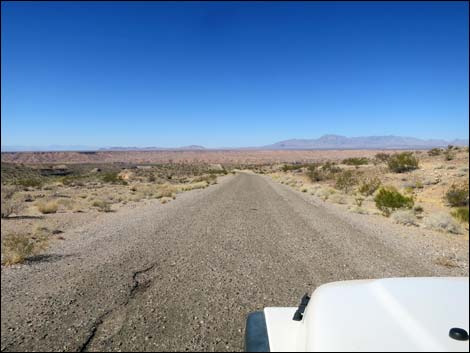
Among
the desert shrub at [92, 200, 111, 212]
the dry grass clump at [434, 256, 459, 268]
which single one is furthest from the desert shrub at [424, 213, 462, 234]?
the desert shrub at [92, 200, 111, 212]

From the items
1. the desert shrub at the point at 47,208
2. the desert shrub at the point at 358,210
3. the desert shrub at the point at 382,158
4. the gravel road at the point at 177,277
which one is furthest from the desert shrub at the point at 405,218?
the desert shrub at the point at 382,158

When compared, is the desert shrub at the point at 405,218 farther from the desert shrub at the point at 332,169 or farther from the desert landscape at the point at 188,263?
the desert shrub at the point at 332,169

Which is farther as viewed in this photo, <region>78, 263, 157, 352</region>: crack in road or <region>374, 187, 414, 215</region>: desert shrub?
<region>374, 187, 414, 215</region>: desert shrub

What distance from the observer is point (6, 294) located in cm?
508

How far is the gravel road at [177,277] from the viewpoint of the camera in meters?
3.84

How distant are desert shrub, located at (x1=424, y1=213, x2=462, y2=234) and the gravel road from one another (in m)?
1.67

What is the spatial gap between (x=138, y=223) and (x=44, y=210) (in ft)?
20.7

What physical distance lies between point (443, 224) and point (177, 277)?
9328 millimetres

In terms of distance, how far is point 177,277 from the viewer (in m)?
5.73

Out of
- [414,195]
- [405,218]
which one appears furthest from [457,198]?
[405,218]

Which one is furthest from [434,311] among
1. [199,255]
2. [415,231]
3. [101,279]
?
[415,231]

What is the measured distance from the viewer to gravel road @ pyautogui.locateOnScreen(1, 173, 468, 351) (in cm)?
384

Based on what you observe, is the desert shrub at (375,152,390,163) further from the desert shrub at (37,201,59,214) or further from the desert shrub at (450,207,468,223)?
the desert shrub at (37,201,59,214)

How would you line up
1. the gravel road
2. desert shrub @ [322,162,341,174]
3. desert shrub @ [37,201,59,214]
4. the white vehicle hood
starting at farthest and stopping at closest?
desert shrub @ [322,162,341,174], desert shrub @ [37,201,59,214], the gravel road, the white vehicle hood
